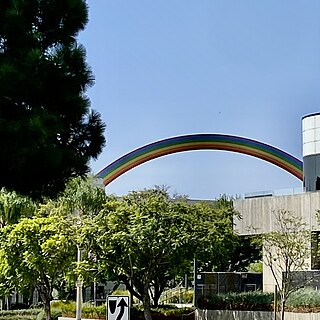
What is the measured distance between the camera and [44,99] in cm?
1132

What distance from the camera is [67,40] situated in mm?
11766

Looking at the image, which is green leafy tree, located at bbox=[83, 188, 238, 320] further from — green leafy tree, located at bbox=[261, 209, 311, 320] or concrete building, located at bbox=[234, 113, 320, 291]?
concrete building, located at bbox=[234, 113, 320, 291]

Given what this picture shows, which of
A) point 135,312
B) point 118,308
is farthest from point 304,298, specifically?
point 118,308

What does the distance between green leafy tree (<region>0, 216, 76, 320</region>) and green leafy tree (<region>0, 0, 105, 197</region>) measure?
68.2 feet

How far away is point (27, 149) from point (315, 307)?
58.9ft

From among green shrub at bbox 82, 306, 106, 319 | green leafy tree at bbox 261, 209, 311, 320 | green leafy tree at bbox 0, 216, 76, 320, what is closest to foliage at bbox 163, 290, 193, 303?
green shrub at bbox 82, 306, 106, 319

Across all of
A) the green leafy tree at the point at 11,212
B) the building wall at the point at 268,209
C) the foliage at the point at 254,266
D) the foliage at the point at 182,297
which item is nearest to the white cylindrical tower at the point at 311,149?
the building wall at the point at 268,209

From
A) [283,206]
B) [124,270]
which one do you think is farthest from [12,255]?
[283,206]

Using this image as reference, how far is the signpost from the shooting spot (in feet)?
38.8

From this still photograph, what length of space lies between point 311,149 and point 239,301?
15559 millimetres

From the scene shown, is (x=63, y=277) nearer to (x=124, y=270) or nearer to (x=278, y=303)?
(x=124, y=270)

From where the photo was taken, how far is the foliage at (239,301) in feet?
97.5

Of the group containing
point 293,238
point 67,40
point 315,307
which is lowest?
point 315,307

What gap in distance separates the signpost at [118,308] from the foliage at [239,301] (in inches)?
712
